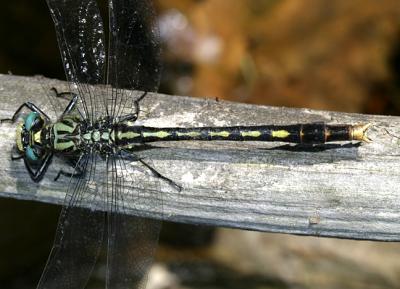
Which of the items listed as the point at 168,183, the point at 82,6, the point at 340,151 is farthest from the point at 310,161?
the point at 82,6

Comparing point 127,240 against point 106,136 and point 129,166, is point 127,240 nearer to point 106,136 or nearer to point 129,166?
point 129,166

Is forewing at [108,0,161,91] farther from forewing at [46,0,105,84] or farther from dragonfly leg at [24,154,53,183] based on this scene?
dragonfly leg at [24,154,53,183]

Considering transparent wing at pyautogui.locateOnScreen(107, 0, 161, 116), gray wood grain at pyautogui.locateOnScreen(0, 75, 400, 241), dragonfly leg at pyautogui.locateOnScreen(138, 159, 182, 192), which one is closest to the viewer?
gray wood grain at pyautogui.locateOnScreen(0, 75, 400, 241)

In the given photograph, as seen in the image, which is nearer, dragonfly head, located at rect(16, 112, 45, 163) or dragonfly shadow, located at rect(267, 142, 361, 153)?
dragonfly shadow, located at rect(267, 142, 361, 153)

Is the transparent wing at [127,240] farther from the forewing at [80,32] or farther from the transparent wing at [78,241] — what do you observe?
the forewing at [80,32]

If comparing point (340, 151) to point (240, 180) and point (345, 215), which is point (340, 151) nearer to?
point (345, 215)

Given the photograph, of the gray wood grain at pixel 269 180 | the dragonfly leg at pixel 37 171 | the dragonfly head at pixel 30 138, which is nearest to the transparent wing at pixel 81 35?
the dragonfly head at pixel 30 138

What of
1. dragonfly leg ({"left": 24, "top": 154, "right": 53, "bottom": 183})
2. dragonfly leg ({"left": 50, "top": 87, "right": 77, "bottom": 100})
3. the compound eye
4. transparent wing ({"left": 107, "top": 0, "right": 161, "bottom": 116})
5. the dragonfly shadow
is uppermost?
transparent wing ({"left": 107, "top": 0, "right": 161, "bottom": 116})

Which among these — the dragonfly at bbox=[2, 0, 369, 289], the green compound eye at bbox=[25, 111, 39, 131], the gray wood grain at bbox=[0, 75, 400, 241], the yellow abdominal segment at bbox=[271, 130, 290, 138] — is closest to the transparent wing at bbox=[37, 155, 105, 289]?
the dragonfly at bbox=[2, 0, 369, 289]

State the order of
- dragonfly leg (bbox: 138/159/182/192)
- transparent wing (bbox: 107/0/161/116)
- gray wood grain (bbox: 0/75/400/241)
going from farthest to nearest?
transparent wing (bbox: 107/0/161/116) → dragonfly leg (bbox: 138/159/182/192) → gray wood grain (bbox: 0/75/400/241)
